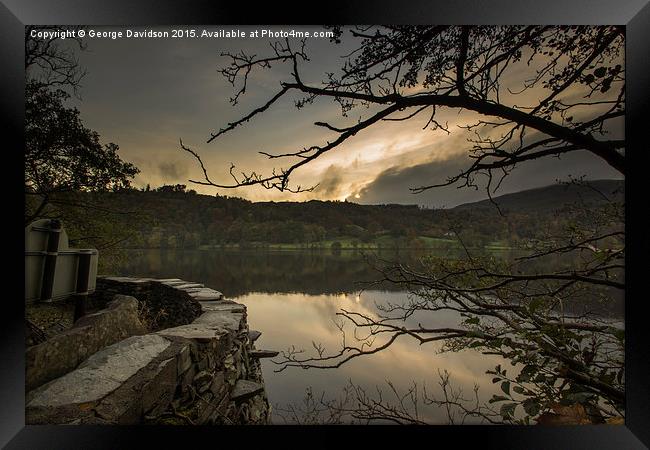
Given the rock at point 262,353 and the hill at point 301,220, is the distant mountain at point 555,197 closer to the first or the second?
the hill at point 301,220

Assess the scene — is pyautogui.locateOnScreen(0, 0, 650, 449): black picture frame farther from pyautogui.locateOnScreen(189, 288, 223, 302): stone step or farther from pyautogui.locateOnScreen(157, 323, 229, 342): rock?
pyautogui.locateOnScreen(189, 288, 223, 302): stone step

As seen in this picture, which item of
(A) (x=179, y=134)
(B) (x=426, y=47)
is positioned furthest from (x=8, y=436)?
(B) (x=426, y=47)

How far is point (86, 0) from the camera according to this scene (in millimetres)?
1831

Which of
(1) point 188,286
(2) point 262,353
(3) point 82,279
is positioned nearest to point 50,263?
(3) point 82,279

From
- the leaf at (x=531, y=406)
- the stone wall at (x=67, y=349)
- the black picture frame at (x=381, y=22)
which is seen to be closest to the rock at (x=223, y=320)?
the stone wall at (x=67, y=349)

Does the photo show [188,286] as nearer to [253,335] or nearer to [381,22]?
[253,335]

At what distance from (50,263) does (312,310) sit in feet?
6.45

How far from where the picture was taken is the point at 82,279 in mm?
2244

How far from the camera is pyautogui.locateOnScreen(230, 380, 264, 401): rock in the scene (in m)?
2.31

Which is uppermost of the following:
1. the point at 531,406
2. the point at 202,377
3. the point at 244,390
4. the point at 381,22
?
the point at 381,22

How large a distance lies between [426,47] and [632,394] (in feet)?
8.64

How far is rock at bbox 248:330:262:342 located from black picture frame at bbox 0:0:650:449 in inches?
43.8

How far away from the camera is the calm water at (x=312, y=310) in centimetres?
237

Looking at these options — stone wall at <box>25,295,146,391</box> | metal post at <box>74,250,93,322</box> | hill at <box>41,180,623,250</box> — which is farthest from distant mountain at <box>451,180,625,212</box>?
metal post at <box>74,250,93,322</box>
